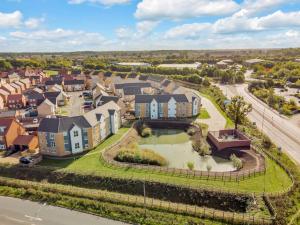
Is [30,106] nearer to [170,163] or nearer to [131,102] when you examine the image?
[131,102]

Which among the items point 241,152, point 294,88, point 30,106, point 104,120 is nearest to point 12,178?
point 104,120

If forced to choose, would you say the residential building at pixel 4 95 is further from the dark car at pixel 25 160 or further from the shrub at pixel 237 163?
the shrub at pixel 237 163

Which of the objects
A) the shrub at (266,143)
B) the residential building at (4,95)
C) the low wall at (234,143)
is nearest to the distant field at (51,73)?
the residential building at (4,95)

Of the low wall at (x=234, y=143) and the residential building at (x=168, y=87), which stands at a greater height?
the residential building at (x=168, y=87)

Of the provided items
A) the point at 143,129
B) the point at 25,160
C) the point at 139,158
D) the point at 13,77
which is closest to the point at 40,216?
the point at 25,160

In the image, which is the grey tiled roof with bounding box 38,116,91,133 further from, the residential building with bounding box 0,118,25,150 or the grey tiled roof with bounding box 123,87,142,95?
the grey tiled roof with bounding box 123,87,142,95

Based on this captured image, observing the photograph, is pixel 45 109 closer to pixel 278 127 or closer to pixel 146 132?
pixel 146 132
